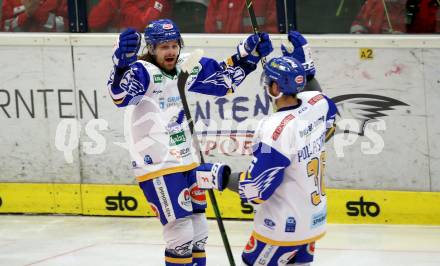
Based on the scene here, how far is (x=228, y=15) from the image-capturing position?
321 inches

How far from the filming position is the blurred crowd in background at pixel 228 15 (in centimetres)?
781

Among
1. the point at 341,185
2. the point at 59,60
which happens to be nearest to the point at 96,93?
the point at 59,60

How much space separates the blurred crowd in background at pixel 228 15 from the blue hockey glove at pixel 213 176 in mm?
3411

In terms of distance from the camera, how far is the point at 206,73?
6.09m

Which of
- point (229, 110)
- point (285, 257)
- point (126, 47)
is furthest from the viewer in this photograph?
point (229, 110)

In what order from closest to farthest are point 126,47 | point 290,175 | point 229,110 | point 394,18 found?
point 290,175
point 126,47
point 394,18
point 229,110

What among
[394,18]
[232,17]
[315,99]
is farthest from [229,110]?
[315,99]

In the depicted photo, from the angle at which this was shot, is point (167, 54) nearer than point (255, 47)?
Yes

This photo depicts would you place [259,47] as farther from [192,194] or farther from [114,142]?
[114,142]

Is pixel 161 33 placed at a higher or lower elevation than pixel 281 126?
higher

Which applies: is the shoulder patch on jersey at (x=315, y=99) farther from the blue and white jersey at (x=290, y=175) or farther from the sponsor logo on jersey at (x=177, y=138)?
the sponsor logo on jersey at (x=177, y=138)

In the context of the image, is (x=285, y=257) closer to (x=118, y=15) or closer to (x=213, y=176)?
(x=213, y=176)

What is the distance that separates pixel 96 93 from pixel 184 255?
9.40 ft

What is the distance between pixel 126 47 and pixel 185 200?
3.38ft
